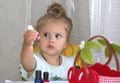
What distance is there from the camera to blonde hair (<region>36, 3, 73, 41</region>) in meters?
1.13

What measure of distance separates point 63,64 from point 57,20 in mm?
194

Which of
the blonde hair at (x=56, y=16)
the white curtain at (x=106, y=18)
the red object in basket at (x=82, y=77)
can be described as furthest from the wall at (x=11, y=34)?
the red object in basket at (x=82, y=77)

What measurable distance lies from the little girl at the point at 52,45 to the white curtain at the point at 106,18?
0.36ft

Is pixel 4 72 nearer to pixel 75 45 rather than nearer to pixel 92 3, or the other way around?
pixel 75 45

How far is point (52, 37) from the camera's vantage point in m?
1.10

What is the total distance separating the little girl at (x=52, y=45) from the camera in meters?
1.10

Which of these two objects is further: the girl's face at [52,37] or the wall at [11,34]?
the wall at [11,34]

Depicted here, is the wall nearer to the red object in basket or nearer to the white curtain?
the white curtain

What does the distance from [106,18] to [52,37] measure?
244mm

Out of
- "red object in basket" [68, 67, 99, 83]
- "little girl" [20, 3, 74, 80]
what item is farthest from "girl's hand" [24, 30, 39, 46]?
"red object in basket" [68, 67, 99, 83]

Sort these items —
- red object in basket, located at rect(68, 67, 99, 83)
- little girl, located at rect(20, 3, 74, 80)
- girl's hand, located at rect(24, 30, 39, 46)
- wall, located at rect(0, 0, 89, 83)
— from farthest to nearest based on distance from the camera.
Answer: wall, located at rect(0, 0, 89, 83) < little girl, located at rect(20, 3, 74, 80) < girl's hand, located at rect(24, 30, 39, 46) < red object in basket, located at rect(68, 67, 99, 83)

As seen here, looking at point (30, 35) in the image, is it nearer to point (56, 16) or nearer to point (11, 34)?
point (56, 16)

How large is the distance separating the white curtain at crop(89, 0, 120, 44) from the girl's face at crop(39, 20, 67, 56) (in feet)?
0.44

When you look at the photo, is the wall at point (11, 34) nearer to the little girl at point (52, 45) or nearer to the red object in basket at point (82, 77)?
the little girl at point (52, 45)
